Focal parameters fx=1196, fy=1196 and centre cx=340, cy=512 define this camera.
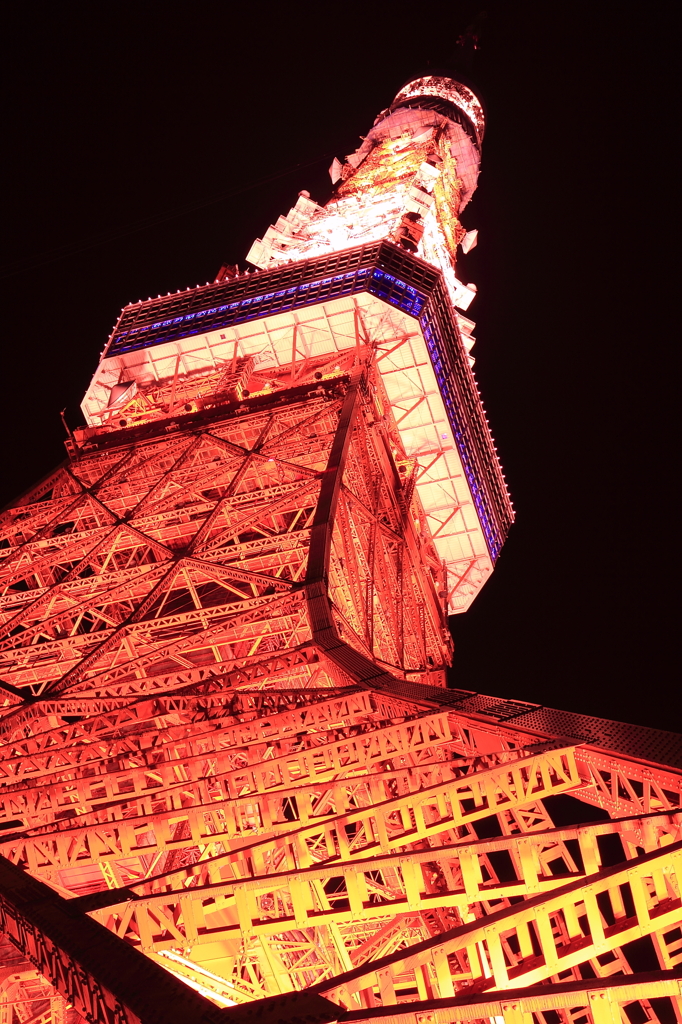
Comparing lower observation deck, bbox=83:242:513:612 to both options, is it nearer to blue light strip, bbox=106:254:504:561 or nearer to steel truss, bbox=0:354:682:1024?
blue light strip, bbox=106:254:504:561

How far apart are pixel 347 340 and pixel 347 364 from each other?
160 cm

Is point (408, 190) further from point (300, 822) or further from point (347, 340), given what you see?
point (300, 822)

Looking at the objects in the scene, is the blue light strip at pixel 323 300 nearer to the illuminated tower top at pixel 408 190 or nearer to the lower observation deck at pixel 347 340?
the lower observation deck at pixel 347 340

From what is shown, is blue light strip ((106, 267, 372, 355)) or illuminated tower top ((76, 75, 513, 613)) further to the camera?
blue light strip ((106, 267, 372, 355))

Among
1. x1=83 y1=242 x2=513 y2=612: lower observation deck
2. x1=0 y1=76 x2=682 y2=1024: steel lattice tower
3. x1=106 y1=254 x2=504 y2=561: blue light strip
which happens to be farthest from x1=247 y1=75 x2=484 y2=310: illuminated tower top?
x1=106 y1=254 x2=504 y2=561: blue light strip

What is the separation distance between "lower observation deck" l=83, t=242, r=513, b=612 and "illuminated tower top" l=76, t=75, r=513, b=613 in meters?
0.05

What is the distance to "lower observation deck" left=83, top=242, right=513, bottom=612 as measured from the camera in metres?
41.6

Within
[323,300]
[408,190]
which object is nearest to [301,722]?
[323,300]

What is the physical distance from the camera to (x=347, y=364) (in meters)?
41.1

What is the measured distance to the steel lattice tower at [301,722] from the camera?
7613 mm

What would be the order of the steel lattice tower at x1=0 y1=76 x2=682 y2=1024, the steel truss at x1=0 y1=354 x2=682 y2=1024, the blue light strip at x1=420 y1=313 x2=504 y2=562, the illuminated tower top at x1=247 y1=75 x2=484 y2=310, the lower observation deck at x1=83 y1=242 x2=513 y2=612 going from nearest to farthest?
the steel truss at x1=0 y1=354 x2=682 y2=1024
the steel lattice tower at x1=0 y1=76 x2=682 y2=1024
the lower observation deck at x1=83 y1=242 x2=513 y2=612
the blue light strip at x1=420 y1=313 x2=504 y2=562
the illuminated tower top at x1=247 y1=75 x2=484 y2=310

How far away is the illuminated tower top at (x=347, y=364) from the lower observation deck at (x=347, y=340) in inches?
2.0

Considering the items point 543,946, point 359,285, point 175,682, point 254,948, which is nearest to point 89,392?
point 359,285

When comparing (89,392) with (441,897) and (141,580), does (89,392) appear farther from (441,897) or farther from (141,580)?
(441,897)
